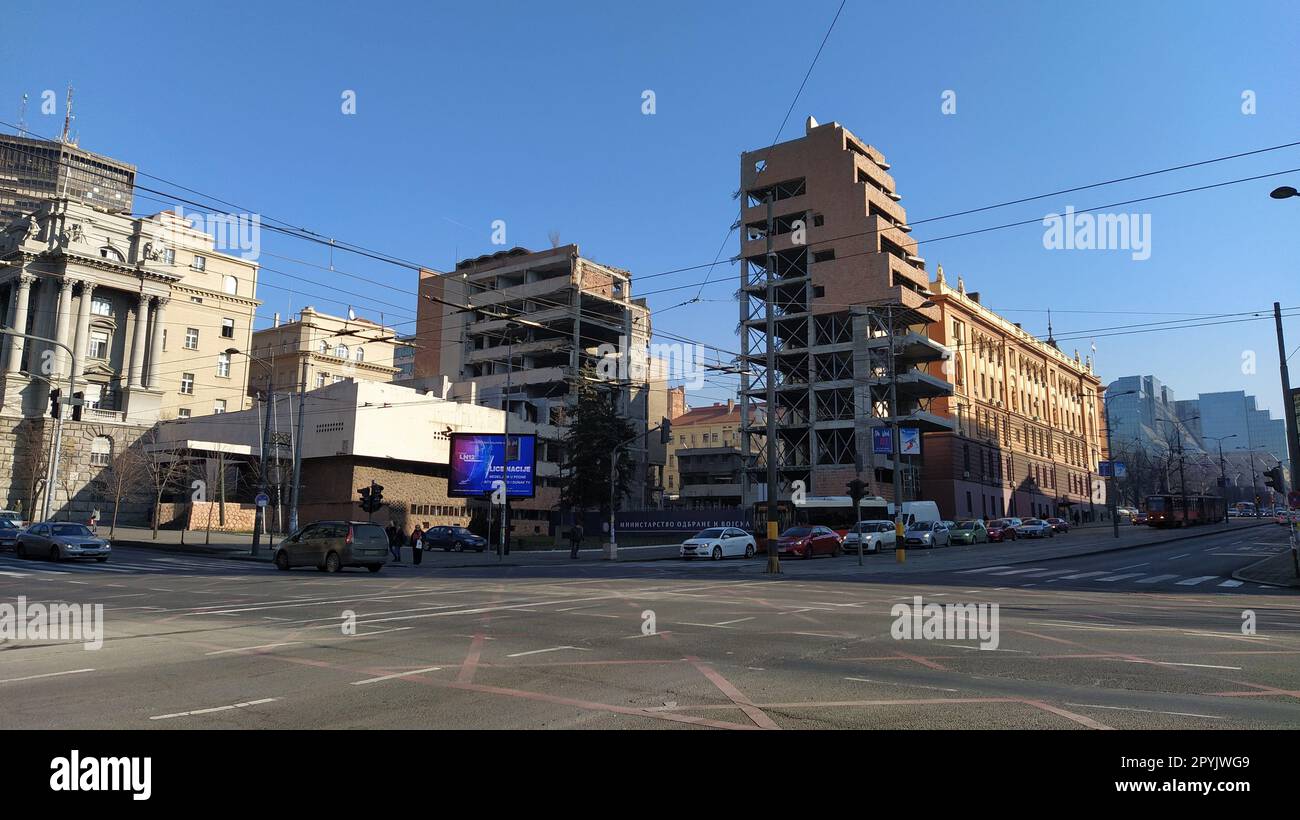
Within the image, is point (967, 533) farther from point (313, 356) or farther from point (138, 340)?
point (313, 356)

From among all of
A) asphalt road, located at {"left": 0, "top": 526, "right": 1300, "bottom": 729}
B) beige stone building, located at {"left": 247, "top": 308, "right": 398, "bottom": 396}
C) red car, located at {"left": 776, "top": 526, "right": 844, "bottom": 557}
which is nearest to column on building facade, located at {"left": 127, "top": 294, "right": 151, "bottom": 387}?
beige stone building, located at {"left": 247, "top": 308, "right": 398, "bottom": 396}

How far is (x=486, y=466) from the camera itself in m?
45.6

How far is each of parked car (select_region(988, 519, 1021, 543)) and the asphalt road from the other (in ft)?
123

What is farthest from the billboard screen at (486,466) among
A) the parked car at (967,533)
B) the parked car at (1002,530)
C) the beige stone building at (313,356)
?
the beige stone building at (313,356)

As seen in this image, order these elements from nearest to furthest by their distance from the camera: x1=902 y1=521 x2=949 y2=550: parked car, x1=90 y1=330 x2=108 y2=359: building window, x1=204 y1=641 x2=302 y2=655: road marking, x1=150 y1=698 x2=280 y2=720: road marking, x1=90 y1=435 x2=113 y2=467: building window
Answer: x1=150 y1=698 x2=280 y2=720: road marking
x1=204 y1=641 x2=302 y2=655: road marking
x1=902 y1=521 x2=949 y2=550: parked car
x1=90 y1=435 x2=113 y2=467: building window
x1=90 y1=330 x2=108 y2=359: building window

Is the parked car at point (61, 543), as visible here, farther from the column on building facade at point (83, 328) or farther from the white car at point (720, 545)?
the column on building facade at point (83, 328)

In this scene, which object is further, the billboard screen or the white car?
the billboard screen

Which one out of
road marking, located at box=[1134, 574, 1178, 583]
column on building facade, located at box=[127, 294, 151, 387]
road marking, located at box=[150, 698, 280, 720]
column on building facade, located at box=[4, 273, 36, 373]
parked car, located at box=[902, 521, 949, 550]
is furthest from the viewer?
column on building facade, located at box=[127, 294, 151, 387]

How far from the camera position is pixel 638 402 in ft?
295

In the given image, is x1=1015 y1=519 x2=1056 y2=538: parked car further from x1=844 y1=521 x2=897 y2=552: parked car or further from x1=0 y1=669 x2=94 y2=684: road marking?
x1=0 y1=669 x2=94 y2=684: road marking

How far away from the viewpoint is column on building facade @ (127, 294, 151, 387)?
64562 mm

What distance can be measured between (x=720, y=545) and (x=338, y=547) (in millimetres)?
16970

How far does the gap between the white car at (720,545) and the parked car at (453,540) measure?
14545 mm
